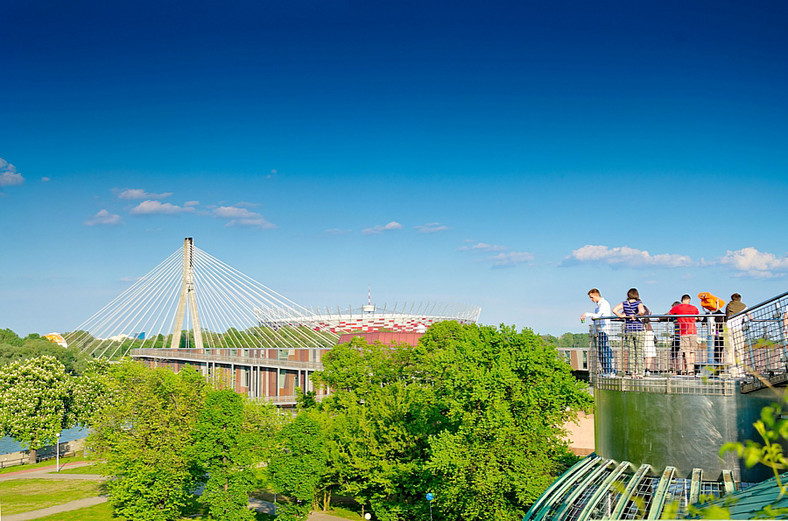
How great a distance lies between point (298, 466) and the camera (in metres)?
30.0

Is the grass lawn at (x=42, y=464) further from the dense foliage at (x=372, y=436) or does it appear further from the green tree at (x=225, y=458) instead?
the green tree at (x=225, y=458)

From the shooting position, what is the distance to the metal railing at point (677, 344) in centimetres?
1174

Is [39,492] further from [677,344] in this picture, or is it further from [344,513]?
[677,344]

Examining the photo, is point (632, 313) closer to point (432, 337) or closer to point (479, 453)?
point (479, 453)

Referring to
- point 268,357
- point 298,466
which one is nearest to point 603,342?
point 298,466

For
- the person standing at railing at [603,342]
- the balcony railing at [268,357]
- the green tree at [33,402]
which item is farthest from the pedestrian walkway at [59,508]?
the person standing at railing at [603,342]

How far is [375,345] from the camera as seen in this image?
143 ft

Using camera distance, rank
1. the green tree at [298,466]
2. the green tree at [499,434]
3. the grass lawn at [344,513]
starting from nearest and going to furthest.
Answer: the green tree at [499,434]
the green tree at [298,466]
the grass lawn at [344,513]

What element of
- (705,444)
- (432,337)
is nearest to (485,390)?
(705,444)

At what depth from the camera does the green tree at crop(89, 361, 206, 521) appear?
3173 cm

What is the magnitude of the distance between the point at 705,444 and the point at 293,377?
2400 inches

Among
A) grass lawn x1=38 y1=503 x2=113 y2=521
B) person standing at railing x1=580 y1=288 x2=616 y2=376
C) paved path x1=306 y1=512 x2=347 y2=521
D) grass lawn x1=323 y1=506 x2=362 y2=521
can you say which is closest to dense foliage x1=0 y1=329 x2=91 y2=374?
grass lawn x1=38 y1=503 x2=113 y2=521

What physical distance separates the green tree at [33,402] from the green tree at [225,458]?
972 inches

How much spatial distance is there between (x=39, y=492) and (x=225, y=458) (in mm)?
16552
